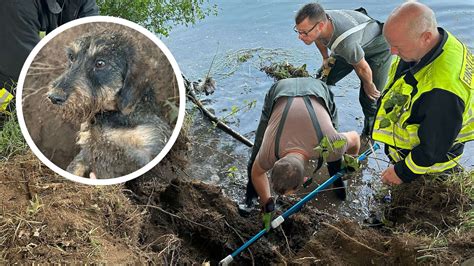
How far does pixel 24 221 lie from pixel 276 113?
2121mm

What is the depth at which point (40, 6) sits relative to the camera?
356 cm

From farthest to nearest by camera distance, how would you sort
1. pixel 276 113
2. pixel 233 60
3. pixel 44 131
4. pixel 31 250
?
pixel 233 60, pixel 276 113, pixel 31 250, pixel 44 131

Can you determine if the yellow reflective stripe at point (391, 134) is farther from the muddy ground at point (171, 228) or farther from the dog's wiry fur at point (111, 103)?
the dog's wiry fur at point (111, 103)

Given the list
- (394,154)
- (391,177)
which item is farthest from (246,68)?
(391,177)

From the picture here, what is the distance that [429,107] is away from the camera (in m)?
3.07

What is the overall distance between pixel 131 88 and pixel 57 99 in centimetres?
25

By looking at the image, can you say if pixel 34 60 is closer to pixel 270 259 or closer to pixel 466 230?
pixel 270 259

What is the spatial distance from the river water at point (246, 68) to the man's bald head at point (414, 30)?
1781 millimetres

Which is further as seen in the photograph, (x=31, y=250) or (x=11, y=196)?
(x=11, y=196)

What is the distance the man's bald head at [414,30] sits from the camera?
3211 mm

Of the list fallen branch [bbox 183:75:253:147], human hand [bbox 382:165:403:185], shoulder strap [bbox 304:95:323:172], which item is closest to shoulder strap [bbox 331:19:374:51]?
shoulder strap [bbox 304:95:323:172]

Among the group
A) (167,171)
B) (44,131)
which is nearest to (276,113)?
(167,171)

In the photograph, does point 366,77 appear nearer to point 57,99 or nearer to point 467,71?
point 467,71

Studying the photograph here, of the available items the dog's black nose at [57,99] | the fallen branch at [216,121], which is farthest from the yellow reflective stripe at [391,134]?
the dog's black nose at [57,99]
